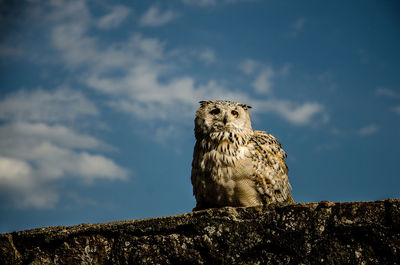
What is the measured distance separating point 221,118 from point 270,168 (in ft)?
2.70

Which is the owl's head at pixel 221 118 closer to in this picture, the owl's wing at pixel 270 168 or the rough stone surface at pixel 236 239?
the owl's wing at pixel 270 168

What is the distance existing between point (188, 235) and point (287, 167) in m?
2.67

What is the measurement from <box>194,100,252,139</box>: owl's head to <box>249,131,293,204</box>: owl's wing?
23 centimetres

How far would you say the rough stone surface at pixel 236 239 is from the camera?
2.32m

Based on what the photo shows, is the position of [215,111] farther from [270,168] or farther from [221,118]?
[270,168]

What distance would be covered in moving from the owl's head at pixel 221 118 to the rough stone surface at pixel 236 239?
195cm

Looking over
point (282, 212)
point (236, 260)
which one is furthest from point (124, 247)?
point (282, 212)

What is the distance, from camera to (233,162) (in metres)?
4.28

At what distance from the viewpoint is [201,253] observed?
8.66 feet

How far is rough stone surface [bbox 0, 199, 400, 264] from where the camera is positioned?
2.32m

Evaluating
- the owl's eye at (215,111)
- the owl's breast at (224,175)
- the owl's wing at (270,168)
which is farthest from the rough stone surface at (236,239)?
the owl's eye at (215,111)

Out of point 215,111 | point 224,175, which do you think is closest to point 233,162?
point 224,175

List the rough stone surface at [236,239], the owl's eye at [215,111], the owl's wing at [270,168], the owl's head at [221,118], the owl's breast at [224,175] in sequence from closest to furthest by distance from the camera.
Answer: the rough stone surface at [236,239] → the owl's breast at [224,175] → the owl's wing at [270,168] → the owl's head at [221,118] → the owl's eye at [215,111]

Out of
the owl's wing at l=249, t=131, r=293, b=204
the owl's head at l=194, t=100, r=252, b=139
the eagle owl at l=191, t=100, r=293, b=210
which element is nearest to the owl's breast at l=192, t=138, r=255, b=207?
the eagle owl at l=191, t=100, r=293, b=210
